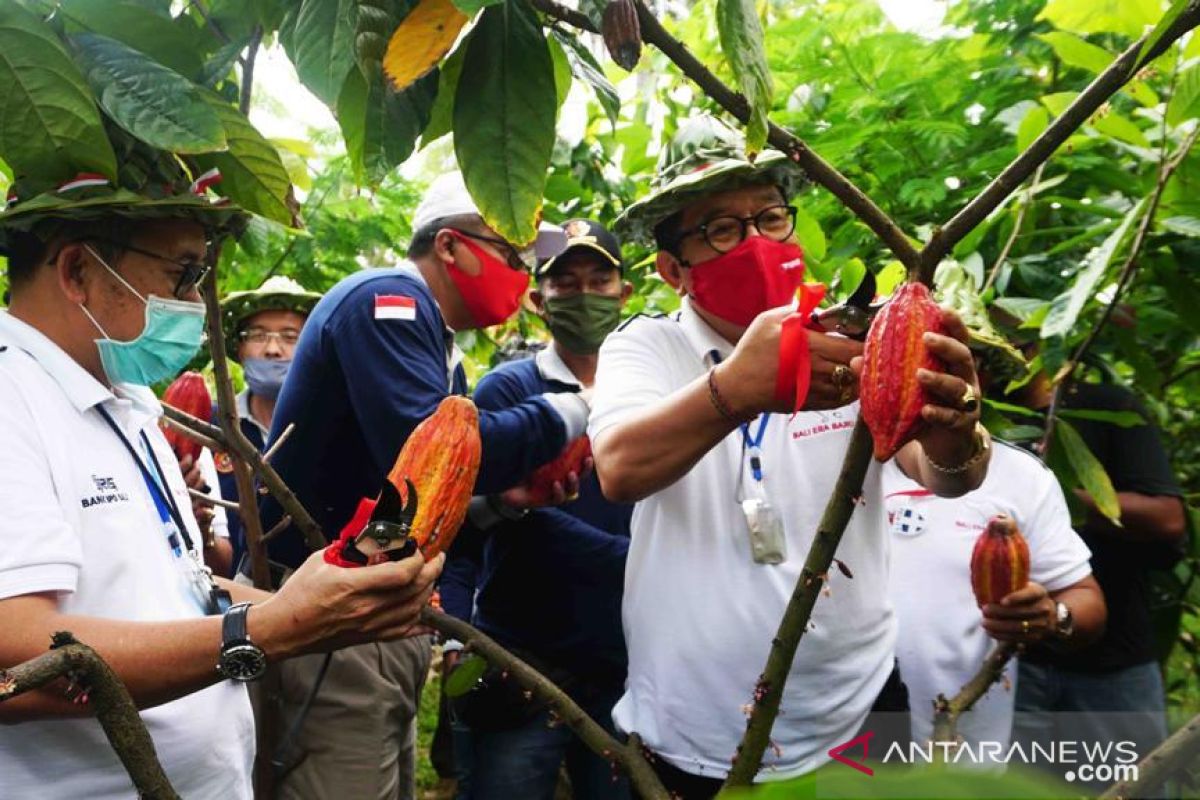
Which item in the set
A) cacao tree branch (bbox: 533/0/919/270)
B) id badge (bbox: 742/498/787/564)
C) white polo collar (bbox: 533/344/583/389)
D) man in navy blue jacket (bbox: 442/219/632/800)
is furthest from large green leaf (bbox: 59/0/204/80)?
white polo collar (bbox: 533/344/583/389)

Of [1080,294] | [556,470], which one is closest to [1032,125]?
[1080,294]

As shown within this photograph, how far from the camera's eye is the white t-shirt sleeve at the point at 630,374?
73.8 inches

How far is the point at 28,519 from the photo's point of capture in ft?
4.63

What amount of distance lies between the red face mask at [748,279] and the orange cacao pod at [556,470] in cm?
58

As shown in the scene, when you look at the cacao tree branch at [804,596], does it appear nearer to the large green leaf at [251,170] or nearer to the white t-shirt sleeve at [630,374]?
the white t-shirt sleeve at [630,374]

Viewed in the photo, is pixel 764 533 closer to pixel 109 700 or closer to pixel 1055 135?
pixel 1055 135

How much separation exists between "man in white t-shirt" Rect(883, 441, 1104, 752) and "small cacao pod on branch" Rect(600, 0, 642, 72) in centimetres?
173

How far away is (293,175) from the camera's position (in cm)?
192

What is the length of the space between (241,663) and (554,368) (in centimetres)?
197

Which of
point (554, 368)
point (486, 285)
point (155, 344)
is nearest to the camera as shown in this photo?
point (155, 344)

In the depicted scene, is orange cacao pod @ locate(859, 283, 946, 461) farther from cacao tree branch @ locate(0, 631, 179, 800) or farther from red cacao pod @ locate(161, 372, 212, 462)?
red cacao pod @ locate(161, 372, 212, 462)

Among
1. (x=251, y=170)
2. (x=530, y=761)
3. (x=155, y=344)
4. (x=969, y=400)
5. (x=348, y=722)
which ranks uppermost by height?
(x=251, y=170)

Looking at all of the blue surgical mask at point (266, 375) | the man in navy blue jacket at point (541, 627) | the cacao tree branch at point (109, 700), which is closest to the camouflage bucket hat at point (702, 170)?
the man in navy blue jacket at point (541, 627)

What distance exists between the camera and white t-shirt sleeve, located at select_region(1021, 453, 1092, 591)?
104 inches
